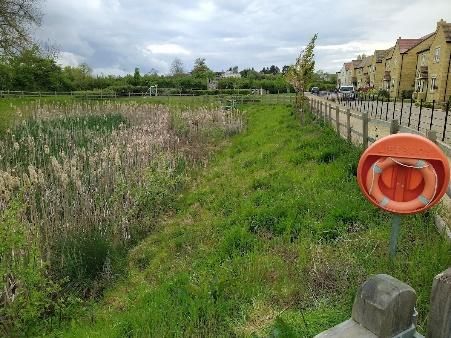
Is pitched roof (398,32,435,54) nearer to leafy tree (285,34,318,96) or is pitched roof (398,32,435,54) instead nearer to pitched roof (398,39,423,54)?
pitched roof (398,39,423,54)

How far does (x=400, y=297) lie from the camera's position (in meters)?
1.37

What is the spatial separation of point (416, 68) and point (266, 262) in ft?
159

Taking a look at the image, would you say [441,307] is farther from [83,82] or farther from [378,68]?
[378,68]

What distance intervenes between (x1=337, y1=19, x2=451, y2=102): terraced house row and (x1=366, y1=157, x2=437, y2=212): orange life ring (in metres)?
34.8

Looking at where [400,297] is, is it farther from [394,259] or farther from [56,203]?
[56,203]

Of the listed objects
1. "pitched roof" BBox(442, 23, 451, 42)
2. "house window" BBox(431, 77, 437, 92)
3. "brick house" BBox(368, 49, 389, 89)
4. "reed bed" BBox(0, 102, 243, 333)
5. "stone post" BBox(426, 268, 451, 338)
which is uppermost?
"pitched roof" BBox(442, 23, 451, 42)

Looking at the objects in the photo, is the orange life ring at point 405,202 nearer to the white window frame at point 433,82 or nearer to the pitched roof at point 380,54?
the white window frame at point 433,82

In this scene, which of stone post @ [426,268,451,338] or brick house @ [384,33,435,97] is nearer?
stone post @ [426,268,451,338]

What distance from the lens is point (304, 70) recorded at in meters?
17.3

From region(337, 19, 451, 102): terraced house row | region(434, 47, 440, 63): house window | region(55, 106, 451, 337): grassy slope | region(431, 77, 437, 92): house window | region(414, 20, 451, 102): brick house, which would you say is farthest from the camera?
region(431, 77, 437, 92): house window

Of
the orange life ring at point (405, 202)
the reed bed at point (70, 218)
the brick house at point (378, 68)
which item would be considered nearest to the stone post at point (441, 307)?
the orange life ring at point (405, 202)

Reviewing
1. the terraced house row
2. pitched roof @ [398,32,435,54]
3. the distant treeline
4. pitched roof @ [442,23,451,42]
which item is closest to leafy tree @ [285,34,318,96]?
the distant treeline

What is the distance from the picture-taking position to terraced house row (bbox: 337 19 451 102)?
34531 millimetres

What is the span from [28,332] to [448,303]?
4.30 metres
